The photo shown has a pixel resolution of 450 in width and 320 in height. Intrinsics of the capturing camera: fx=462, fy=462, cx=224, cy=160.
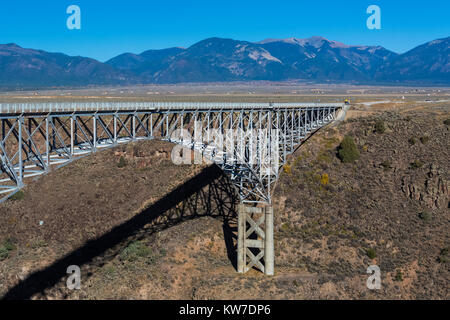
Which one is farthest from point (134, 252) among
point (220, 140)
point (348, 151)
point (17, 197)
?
point (348, 151)

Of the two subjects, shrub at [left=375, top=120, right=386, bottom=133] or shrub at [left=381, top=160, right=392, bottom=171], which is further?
shrub at [left=375, top=120, right=386, bottom=133]

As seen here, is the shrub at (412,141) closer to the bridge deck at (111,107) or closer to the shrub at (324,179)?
the shrub at (324,179)

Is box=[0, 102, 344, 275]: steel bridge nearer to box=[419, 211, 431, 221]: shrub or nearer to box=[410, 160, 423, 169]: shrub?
box=[419, 211, 431, 221]: shrub

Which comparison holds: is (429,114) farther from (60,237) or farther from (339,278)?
(60,237)

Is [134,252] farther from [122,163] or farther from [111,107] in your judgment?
[122,163]

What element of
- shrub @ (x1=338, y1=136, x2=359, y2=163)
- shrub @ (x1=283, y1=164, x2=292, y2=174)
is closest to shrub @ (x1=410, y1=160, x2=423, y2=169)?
shrub @ (x1=338, y1=136, x2=359, y2=163)
